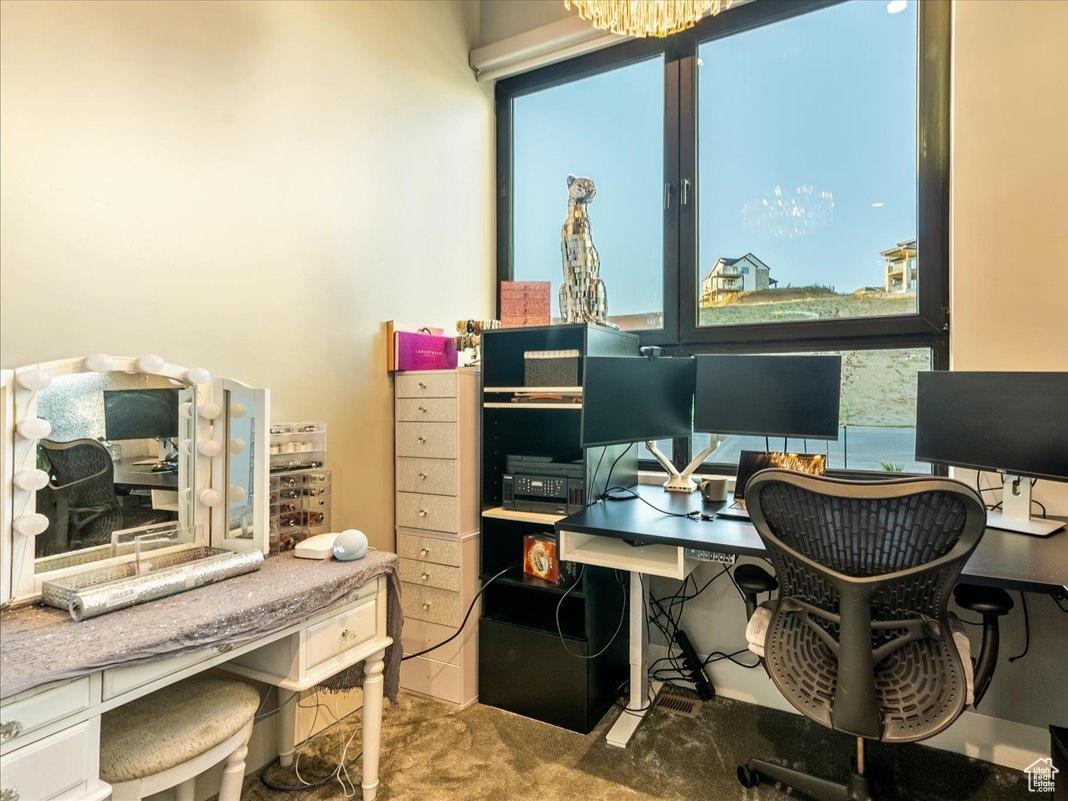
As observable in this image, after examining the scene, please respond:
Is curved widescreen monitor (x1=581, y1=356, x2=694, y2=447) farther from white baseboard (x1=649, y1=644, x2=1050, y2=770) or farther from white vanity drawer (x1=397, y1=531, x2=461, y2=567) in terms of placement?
white baseboard (x1=649, y1=644, x2=1050, y2=770)

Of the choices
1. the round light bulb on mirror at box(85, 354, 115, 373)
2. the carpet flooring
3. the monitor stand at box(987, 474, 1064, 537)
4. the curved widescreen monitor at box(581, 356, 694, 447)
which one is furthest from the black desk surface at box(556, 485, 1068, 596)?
the round light bulb on mirror at box(85, 354, 115, 373)

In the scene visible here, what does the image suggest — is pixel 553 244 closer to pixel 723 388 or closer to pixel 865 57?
pixel 723 388

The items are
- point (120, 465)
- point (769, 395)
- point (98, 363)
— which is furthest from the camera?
point (769, 395)

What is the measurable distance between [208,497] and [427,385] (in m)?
0.86

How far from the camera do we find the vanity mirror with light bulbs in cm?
125

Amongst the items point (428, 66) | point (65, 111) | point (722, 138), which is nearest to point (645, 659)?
Answer: point (722, 138)

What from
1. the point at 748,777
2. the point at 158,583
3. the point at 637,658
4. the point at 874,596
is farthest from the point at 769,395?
the point at 158,583

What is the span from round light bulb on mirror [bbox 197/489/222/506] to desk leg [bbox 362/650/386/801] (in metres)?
0.63

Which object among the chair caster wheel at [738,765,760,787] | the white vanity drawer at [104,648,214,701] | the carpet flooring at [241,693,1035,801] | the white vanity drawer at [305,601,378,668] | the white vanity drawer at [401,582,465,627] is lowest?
the carpet flooring at [241,693,1035,801]

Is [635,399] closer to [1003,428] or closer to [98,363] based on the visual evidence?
[1003,428]

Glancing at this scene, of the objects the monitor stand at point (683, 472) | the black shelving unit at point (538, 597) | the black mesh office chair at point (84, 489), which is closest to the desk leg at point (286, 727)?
the black shelving unit at point (538, 597)

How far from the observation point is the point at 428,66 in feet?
8.32

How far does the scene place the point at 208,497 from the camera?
161cm

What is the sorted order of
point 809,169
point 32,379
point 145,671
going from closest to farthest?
1. point 145,671
2. point 32,379
3. point 809,169
